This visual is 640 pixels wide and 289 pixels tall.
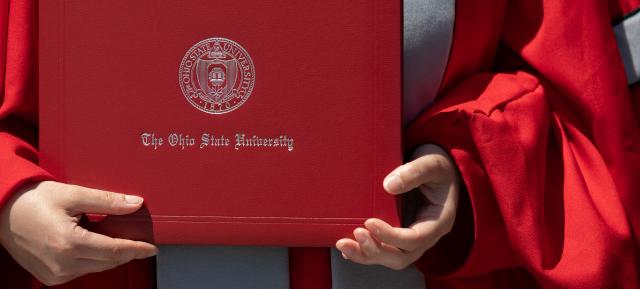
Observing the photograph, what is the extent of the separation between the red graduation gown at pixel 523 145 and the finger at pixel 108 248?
0.10m

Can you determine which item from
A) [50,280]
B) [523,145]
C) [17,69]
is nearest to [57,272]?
[50,280]

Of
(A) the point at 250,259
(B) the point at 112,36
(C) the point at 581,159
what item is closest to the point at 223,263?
(A) the point at 250,259

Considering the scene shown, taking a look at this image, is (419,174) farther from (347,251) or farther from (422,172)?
(347,251)

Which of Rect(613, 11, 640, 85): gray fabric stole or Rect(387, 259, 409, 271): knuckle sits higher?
Rect(613, 11, 640, 85): gray fabric stole

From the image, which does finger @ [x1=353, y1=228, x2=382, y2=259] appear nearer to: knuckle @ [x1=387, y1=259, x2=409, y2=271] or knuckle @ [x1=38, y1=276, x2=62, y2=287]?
knuckle @ [x1=387, y1=259, x2=409, y2=271]

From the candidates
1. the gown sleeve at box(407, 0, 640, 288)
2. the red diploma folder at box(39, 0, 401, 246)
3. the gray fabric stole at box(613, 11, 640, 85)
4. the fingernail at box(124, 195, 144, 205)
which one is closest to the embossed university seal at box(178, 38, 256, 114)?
the red diploma folder at box(39, 0, 401, 246)

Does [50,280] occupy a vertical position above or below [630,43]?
below

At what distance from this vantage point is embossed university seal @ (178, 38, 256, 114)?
1.06 meters

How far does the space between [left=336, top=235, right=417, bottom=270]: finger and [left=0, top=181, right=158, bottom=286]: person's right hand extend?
0.24 metres

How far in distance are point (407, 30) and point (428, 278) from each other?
1.14ft

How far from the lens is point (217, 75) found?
1066mm

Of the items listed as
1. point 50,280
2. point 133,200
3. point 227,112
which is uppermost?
A: point 227,112

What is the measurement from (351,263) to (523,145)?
0.88 ft

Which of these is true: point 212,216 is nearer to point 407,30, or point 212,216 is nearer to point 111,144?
point 111,144
